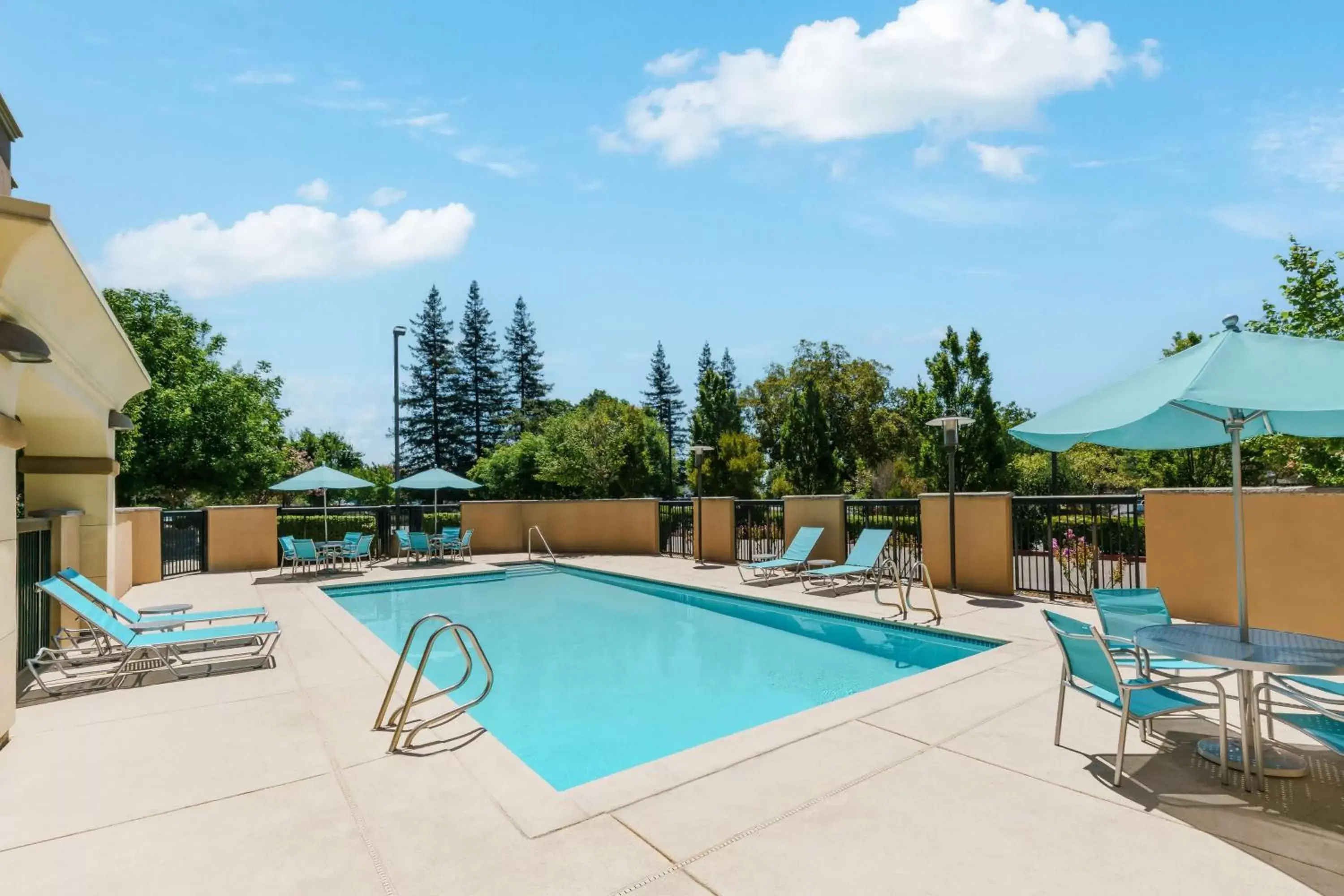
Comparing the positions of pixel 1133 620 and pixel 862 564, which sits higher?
pixel 1133 620

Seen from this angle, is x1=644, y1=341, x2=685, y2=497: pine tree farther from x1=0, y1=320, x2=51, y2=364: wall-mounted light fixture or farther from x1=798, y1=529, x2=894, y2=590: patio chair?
x1=0, y1=320, x2=51, y2=364: wall-mounted light fixture

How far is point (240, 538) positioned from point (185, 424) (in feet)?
44.8

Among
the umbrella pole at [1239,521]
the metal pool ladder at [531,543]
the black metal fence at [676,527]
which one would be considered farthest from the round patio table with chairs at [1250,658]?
the metal pool ladder at [531,543]

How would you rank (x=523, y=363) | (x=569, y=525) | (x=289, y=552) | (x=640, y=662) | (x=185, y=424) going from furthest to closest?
1. (x=523, y=363)
2. (x=185, y=424)
3. (x=569, y=525)
4. (x=289, y=552)
5. (x=640, y=662)

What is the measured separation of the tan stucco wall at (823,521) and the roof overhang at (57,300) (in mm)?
Result: 9392

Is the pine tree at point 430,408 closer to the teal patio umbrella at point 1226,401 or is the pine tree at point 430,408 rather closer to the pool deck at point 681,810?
the pool deck at point 681,810

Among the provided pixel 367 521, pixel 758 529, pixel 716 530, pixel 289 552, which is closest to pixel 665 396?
pixel 367 521

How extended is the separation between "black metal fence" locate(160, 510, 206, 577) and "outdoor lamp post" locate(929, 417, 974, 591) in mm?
13168

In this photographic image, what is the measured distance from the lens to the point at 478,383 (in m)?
43.7

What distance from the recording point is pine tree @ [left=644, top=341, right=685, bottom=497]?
161ft

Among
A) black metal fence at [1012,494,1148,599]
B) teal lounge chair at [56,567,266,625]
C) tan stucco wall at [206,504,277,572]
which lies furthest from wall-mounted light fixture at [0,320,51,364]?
tan stucco wall at [206,504,277,572]

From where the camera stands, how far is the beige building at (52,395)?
403 cm

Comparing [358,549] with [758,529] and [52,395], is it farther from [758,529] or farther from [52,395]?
[52,395]

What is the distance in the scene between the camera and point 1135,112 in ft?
31.7
